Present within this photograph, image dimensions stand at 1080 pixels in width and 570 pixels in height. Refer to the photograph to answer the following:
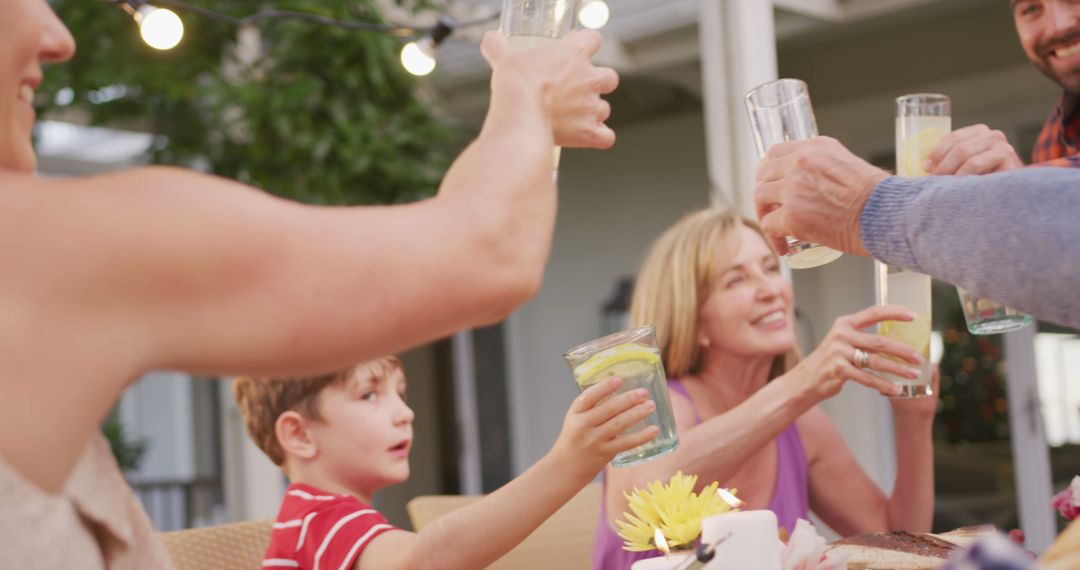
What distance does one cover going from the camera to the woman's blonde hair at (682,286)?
2443 mm

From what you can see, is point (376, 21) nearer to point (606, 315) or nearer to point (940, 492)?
point (606, 315)

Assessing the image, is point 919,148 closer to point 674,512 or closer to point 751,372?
point 674,512

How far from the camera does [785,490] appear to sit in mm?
2344

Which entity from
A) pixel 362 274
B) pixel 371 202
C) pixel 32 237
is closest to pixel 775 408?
pixel 362 274

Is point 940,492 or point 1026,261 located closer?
point 1026,261

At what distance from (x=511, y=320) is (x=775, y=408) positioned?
6.53 meters

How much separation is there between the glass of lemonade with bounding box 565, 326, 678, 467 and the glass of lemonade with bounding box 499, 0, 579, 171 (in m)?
0.37

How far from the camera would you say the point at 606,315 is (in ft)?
26.7

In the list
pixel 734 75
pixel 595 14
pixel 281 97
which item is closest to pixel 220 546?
pixel 734 75

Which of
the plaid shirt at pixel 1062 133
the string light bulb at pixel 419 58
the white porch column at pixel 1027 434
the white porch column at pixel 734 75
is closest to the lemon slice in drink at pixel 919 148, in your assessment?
the plaid shirt at pixel 1062 133

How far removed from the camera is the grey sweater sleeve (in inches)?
38.4

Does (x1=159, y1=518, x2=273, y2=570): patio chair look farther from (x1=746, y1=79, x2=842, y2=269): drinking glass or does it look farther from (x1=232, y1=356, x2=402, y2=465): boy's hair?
(x1=746, y1=79, x2=842, y2=269): drinking glass

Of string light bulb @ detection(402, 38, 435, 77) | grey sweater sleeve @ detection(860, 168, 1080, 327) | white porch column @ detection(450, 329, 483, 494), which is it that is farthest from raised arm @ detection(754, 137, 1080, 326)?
white porch column @ detection(450, 329, 483, 494)

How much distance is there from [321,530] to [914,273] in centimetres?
92
